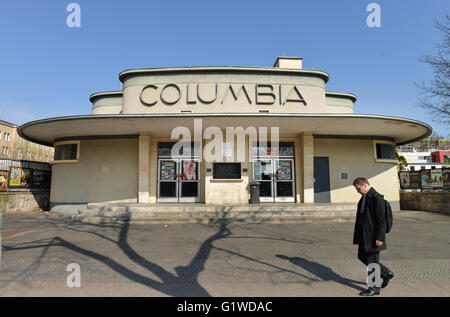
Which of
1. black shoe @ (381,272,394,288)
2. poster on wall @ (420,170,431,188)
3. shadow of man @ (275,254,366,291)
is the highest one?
poster on wall @ (420,170,431,188)

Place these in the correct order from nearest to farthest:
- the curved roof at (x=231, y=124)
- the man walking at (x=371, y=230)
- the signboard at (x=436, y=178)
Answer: the man walking at (x=371, y=230) → the curved roof at (x=231, y=124) → the signboard at (x=436, y=178)

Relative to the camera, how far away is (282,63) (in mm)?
18047

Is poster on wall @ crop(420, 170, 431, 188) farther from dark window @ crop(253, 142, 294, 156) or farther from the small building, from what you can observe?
dark window @ crop(253, 142, 294, 156)

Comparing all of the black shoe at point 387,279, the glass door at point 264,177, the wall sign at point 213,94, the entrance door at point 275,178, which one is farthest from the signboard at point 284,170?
the black shoe at point 387,279

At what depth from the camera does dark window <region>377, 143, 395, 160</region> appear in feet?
47.6

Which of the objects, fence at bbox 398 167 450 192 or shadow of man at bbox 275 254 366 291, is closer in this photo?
shadow of man at bbox 275 254 366 291

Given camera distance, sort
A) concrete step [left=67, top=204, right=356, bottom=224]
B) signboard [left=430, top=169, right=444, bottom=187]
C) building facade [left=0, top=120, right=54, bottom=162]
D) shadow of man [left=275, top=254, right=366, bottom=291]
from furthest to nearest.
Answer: building facade [left=0, top=120, right=54, bottom=162], signboard [left=430, top=169, right=444, bottom=187], concrete step [left=67, top=204, right=356, bottom=224], shadow of man [left=275, top=254, right=366, bottom=291]

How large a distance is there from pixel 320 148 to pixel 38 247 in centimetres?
1241

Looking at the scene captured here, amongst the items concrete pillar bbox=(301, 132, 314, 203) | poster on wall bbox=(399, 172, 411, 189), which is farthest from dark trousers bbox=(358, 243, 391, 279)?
poster on wall bbox=(399, 172, 411, 189)

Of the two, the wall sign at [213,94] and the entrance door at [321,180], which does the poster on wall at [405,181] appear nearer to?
the entrance door at [321,180]

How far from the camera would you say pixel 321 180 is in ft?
45.8

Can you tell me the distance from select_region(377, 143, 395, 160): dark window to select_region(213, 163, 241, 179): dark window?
7632 millimetres

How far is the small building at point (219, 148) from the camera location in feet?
43.3

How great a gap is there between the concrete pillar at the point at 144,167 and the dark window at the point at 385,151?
39.4 feet
